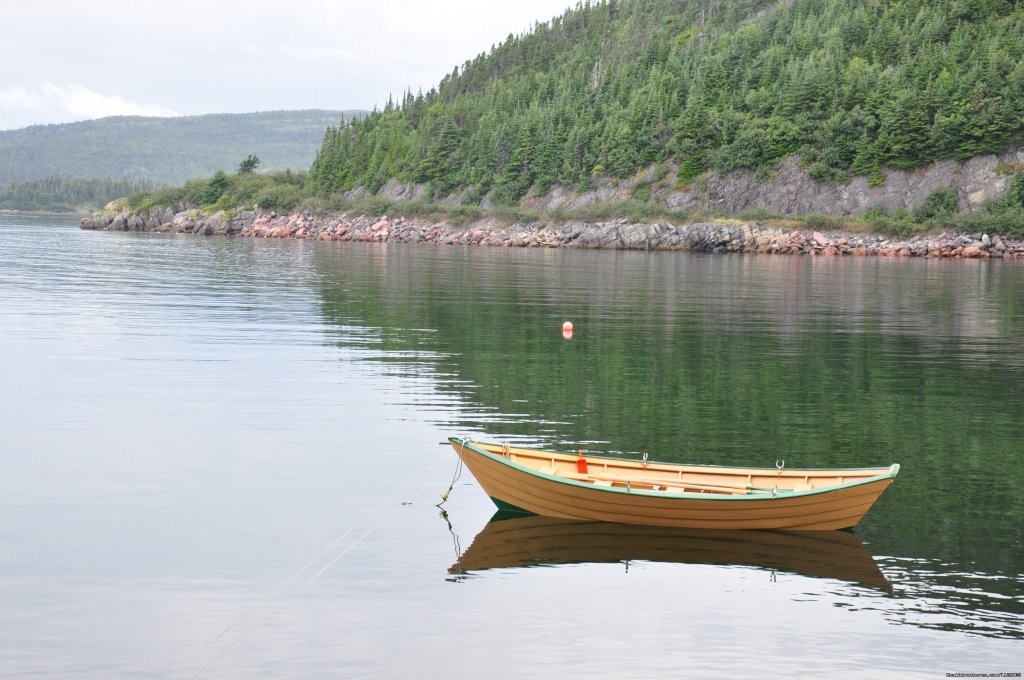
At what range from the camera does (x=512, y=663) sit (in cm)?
1405

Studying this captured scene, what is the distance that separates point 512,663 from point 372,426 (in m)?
14.2

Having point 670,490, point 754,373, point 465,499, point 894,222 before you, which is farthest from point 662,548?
point 894,222

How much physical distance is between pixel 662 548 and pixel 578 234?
129555 millimetres

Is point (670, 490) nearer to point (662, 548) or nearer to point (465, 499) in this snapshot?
point (662, 548)

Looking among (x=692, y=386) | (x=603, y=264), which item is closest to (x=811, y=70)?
(x=603, y=264)

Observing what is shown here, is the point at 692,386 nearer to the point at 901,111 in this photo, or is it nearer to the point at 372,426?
the point at 372,426

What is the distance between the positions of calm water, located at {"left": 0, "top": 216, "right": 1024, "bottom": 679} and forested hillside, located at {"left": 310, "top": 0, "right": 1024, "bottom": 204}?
94.9 m

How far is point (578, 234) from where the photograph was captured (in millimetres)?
146875

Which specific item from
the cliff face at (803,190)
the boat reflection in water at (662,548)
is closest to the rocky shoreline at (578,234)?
the cliff face at (803,190)

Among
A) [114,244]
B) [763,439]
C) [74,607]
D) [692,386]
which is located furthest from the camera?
[114,244]

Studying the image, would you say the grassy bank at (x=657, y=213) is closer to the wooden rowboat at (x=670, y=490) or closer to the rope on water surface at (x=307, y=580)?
the wooden rowboat at (x=670, y=490)

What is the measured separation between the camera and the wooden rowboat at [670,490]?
18.7 m

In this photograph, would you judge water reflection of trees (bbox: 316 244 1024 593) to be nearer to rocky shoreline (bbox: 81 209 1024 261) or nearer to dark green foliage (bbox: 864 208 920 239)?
rocky shoreline (bbox: 81 209 1024 261)

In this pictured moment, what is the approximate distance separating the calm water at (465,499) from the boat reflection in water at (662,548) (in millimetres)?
66
